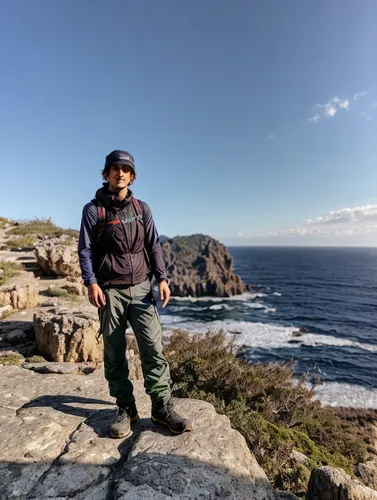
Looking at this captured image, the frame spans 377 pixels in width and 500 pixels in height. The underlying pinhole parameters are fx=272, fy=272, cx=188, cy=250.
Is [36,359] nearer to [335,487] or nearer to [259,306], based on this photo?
[335,487]

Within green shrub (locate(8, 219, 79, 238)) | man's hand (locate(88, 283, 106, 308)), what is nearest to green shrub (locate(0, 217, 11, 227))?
green shrub (locate(8, 219, 79, 238))

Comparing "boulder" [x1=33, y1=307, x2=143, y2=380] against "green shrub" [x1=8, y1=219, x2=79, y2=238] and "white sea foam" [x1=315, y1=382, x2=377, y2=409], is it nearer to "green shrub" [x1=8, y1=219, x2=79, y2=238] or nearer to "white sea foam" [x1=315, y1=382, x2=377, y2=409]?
"green shrub" [x1=8, y1=219, x2=79, y2=238]

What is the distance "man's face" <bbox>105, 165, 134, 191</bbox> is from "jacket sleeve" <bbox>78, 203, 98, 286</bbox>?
0.35 meters

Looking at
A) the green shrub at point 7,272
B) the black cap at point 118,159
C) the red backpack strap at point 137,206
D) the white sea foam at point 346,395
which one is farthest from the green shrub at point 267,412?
the white sea foam at point 346,395

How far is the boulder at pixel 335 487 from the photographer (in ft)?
8.95

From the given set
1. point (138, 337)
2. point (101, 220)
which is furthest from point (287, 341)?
point (101, 220)

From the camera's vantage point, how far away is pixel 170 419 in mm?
3146

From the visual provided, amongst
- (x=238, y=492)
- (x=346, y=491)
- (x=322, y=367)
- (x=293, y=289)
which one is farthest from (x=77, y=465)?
(x=293, y=289)

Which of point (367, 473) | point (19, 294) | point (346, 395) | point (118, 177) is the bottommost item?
point (346, 395)

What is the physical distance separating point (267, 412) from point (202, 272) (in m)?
63.4

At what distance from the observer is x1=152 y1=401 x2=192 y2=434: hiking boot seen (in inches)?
121

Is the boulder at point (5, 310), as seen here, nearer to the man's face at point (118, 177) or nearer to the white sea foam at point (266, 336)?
the man's face at point (118, 177)

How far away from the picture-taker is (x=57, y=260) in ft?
38.1

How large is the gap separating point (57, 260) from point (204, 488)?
11.0 metres
